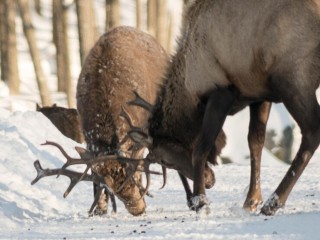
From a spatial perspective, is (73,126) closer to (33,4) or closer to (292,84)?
(292,84)

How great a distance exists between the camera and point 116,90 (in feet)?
37.4

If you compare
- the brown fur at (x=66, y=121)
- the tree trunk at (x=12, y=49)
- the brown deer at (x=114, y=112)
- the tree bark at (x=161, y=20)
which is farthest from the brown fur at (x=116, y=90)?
the tree trunk at (x=12, y=49)

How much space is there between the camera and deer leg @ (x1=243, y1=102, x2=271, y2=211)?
30.8ft

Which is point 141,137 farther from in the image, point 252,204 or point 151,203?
point 151,203

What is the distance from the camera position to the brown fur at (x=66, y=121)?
17.7 metres

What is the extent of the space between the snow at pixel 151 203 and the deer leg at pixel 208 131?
0.20m

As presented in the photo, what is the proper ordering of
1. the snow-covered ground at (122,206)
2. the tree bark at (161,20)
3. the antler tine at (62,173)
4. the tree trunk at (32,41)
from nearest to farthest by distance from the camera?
the snow-covered ground at (122,206), the antler tine at (62,173), the tree trunk at (32,41), the tree bark at (161,20)

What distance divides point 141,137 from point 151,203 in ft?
7.40

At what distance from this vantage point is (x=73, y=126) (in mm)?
18062

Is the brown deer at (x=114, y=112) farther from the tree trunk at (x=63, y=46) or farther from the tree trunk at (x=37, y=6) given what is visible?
the tree trunk at (x=37, y=6)

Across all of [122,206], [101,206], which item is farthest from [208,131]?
[122,206]

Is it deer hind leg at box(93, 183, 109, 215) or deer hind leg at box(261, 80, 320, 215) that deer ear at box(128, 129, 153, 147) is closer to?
deer hind leg at box(93, 183, 109, 215)

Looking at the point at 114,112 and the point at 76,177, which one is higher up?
the point at 114,112

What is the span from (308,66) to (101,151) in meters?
3.20
